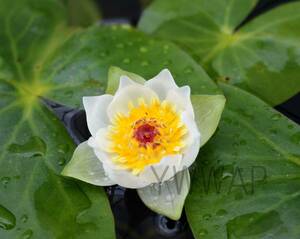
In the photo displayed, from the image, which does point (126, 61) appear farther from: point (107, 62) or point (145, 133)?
point (145, 133)

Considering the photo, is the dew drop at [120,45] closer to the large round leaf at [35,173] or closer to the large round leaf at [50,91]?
the large round leaf at [50,91]

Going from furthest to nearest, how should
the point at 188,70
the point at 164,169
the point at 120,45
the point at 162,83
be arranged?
the point at 120,45, the point at 188,70, the point at 162,83, the point at 164,169

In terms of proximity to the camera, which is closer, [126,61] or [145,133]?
[145,133]

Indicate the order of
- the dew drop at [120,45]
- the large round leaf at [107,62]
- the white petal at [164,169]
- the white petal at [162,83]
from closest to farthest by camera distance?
the white petal at [164,169]
the white petal at [162,83]
the large round leaf at [107,62]
the dew drop at [120,45]

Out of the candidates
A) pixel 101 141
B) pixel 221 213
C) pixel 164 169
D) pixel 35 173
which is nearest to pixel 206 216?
pixel 221 213

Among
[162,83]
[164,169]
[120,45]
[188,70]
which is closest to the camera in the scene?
[164,169]

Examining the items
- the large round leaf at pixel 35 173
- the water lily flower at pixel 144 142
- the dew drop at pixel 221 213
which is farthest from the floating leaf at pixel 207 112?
the large round leaf at pixel 35 173

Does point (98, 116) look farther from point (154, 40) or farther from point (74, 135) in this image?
point (154, 40)
